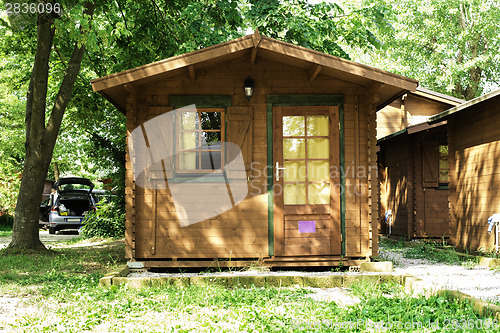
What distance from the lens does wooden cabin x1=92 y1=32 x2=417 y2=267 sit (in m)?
7.68

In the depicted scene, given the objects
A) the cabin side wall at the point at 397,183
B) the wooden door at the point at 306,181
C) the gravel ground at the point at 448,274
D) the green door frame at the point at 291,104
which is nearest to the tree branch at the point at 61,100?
the gravel ground at the point at 448,274

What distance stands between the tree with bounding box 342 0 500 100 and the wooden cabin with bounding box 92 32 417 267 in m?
16.6

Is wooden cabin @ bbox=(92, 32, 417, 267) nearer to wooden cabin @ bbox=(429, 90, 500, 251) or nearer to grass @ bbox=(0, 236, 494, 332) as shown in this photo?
grass @ bbox=(0, 236, 494, 332)

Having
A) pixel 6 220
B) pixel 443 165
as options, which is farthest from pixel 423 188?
pixel 6 220

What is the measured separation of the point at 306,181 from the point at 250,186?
0.91m

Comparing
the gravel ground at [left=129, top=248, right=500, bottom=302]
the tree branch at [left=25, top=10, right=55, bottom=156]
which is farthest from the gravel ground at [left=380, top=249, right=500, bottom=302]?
the tree branch at [left=25, top=10, right=55, bottom=156]

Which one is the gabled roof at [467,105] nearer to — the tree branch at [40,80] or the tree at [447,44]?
the tree branch at [40,80]

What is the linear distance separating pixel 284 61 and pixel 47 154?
18.5ft

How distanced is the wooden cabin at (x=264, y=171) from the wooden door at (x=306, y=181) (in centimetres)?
2

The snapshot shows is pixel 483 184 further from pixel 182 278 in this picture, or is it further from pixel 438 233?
pixel 182 278

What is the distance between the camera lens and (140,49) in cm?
1244

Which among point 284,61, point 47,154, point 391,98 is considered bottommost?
point 47,154

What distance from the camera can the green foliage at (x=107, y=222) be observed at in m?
14.6

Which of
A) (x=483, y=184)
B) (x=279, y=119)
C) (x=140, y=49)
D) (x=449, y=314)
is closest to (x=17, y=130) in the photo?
(x=140, y=49)
